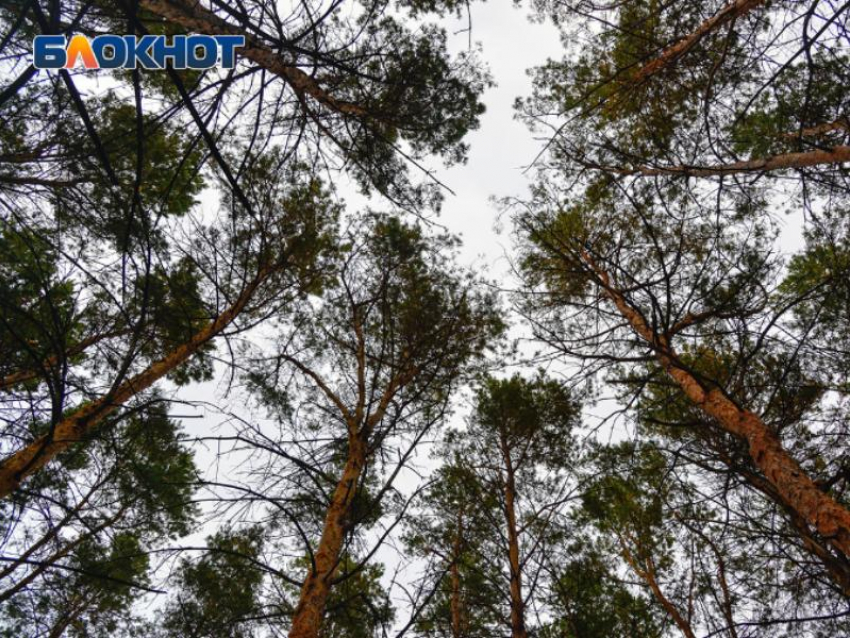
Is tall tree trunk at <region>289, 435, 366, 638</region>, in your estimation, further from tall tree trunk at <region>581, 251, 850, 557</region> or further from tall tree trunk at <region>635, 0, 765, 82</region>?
tall tree trunk at <region>635, 0, 765, 82</region>

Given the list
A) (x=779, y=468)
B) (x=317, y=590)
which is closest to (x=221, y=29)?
(x=317, y=590)

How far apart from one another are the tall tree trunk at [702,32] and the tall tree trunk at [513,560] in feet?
16.4

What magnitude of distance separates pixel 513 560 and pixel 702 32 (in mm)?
5668

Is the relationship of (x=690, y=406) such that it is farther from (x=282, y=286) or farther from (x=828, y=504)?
(x=282, y=286)

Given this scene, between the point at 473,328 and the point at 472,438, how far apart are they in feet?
6.91

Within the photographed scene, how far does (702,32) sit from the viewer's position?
10.7 feet

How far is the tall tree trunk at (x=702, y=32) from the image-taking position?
3100 mm

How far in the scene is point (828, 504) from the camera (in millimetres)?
2670

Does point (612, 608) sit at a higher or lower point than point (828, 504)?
higher

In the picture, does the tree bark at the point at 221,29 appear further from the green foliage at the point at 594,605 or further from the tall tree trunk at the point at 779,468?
the green foliage at the point at 594,605

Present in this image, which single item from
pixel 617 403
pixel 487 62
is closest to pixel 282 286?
pixel 487 62

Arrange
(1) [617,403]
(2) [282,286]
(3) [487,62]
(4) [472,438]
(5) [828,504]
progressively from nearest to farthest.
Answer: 1. (5) [828,504]
2. (3) [487,62]
3. (1) [617,403]
4. (2) [282,286]
5. (4) [472,438]

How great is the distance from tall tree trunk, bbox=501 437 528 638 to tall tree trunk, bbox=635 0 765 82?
5005 millimetres

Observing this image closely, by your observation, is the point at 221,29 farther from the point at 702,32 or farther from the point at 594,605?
the point at 594,605
